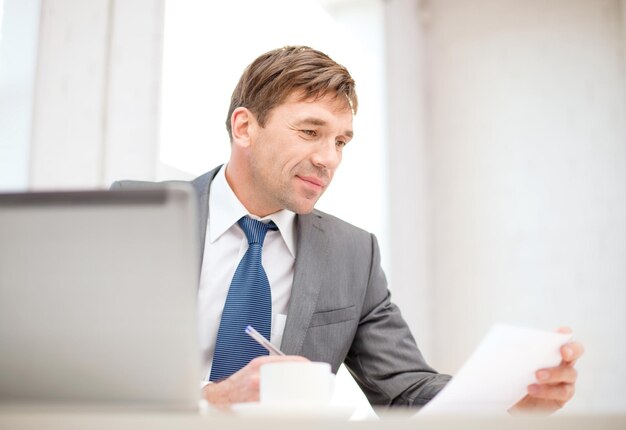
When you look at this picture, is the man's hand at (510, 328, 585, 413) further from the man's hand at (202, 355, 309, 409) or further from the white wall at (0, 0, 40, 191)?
the white wall at (0, 0, 40, 191)

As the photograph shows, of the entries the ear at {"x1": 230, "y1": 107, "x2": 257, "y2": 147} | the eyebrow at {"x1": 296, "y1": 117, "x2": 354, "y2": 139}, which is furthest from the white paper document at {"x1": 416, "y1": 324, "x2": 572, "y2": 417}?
the ear at {"x1": 230, "y1": 107, "x2": 257, "y2": 147}

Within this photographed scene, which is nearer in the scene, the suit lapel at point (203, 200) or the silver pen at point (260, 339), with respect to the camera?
the silver pen at point (260, 339)

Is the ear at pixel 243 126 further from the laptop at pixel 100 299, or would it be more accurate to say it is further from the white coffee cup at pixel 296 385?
the laptop at pixel 100 299

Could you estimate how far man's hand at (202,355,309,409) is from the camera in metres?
1.00

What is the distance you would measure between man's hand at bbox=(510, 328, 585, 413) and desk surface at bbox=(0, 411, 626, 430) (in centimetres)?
52

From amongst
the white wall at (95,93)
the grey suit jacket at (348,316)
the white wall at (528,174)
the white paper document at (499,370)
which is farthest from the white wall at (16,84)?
the white wall at (528,174)

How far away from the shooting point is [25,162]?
1.61 meters

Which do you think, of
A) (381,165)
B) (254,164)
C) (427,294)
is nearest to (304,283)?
(254,164)

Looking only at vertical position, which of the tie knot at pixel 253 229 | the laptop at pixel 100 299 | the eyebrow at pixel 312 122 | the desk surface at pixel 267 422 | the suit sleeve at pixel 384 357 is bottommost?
the suit sleeve at pixel 384 357

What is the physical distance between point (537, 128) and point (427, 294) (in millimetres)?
993

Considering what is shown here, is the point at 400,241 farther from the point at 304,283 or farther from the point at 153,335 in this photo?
the point at 153,335

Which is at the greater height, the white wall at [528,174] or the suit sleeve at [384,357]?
the white wall at [528,174]

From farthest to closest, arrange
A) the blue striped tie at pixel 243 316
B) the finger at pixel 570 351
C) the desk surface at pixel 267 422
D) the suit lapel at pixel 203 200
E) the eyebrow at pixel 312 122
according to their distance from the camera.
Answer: the eyebrow at pixel 312 122
the suit lapel at pixel 203 200
the blue striped tie at pixel 243 316
the finger at pixel 570 351
the desk surface at pixel 267 422

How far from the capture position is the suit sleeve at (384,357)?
1462 millimetres
